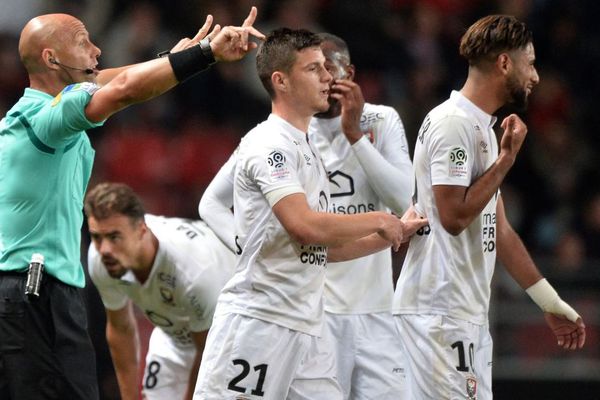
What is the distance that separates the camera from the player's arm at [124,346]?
745 cm

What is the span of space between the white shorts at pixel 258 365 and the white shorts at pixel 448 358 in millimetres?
474

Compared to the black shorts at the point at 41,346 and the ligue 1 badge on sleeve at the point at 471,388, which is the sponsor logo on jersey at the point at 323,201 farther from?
the black shorts at the point at 41,346

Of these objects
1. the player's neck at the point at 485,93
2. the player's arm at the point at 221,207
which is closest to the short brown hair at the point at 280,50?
the player's neck at the point at 485,93

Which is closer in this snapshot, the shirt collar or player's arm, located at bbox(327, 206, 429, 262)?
the shirt collar

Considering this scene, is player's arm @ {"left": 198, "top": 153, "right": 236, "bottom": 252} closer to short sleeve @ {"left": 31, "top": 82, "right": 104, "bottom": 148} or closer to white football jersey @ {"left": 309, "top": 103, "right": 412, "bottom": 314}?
white football jersey @ {"left": 309, "top": 103, "right": 412, "bottom": 314}

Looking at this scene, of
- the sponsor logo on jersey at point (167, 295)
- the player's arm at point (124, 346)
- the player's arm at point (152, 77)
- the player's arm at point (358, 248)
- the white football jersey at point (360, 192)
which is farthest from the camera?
the player's arm at point (124, 346)

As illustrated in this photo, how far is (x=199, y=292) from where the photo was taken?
23.3ft

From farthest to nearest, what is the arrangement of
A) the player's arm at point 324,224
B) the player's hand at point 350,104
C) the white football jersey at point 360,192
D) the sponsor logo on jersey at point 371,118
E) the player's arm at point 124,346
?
the player's arm at point 124,346
the sponsor logo on jersey at point 371,118
the white football jersey at point 360,192
the player's hand at point 350,104
the player's arm at point 324,224

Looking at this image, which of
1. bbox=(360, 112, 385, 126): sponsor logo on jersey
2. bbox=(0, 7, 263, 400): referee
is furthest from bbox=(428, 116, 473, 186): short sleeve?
bbox=(360, 112, 385, 126): sponsor logo on jersey

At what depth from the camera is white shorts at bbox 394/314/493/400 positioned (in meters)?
5.55

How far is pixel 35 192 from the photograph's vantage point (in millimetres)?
5492

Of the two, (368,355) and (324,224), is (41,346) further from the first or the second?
(368,355)

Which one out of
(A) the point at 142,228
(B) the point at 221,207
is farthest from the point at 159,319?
(B) the point at 221,207

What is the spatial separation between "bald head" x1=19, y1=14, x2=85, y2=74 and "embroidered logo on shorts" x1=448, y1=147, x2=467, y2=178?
6.23ft
